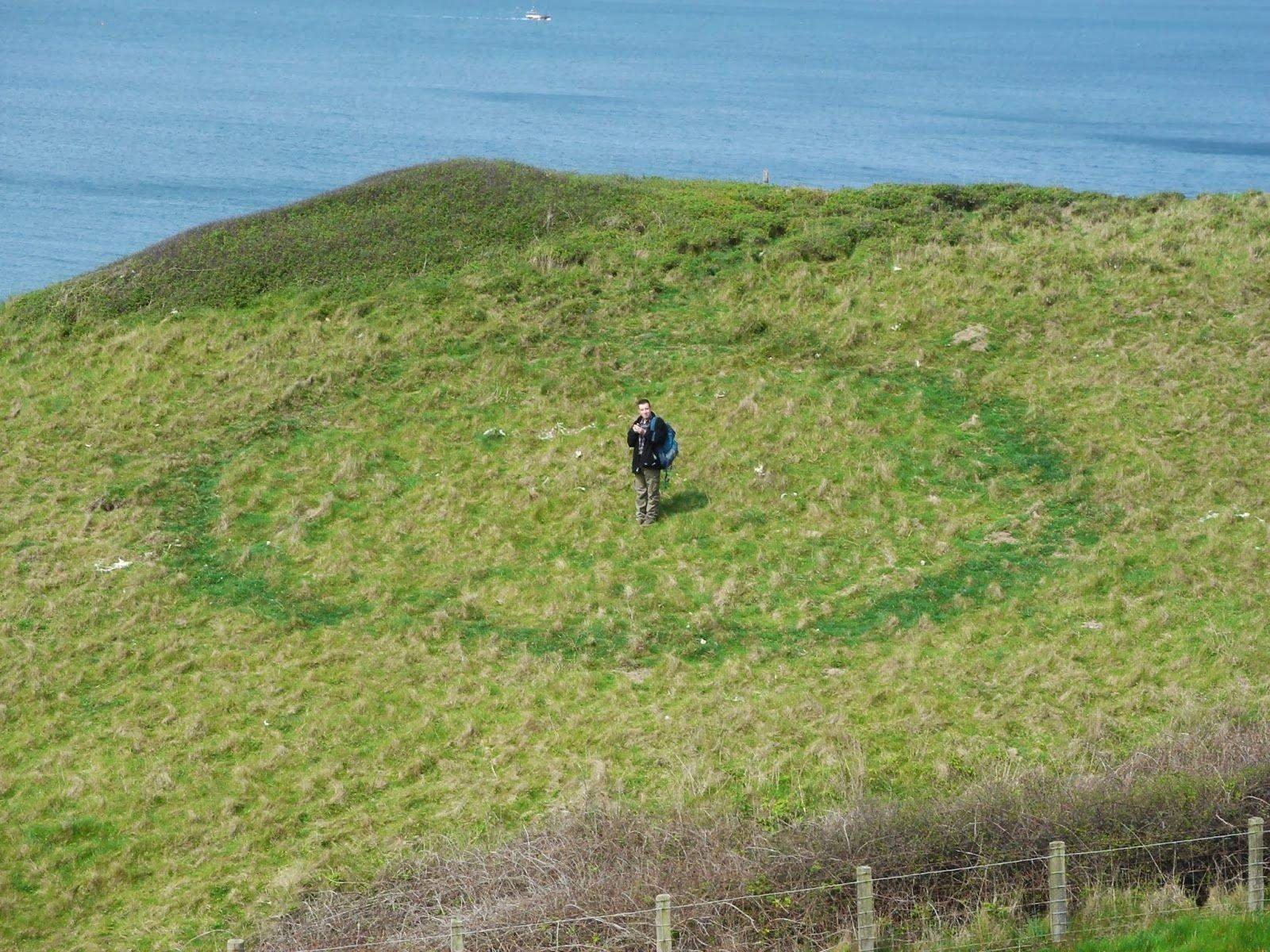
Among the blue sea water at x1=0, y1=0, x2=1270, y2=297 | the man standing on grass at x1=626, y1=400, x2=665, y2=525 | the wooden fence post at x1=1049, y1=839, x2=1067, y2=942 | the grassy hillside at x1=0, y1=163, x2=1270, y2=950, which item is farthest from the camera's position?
the blue sea water at x1=0, y1=0, x2=1270, y2=297

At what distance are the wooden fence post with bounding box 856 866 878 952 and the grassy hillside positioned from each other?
9.79 feet

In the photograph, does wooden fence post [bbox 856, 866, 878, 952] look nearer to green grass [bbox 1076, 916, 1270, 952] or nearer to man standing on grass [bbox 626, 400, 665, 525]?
green grass [bbox 1076, 916, 1270, 952]

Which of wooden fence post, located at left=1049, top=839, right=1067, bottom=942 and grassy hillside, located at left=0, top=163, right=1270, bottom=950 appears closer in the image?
wooden fence post, located at left=1049, top=839, right=1067, bottom=942

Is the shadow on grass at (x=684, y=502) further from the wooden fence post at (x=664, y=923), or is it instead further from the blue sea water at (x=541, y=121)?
the blue sea water at (x=541, y=121)

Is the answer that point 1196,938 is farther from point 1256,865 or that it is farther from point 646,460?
point 646,460

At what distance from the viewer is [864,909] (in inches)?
476

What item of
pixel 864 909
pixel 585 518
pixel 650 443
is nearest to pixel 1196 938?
pixel 864 909

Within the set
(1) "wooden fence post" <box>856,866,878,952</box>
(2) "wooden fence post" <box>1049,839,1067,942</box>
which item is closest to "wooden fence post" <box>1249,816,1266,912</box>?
(2) "wooden fence post" <box>1049,839,1067,942</box>

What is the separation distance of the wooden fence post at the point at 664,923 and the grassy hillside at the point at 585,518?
12.3 feet

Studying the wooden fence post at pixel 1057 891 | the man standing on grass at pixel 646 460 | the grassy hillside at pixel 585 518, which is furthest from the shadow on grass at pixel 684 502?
the wooden fence post at pixel 1057 891

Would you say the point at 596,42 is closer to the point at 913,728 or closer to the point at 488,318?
the point at 488,318

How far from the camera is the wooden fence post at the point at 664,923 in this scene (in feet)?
38.5

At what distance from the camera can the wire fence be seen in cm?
1236

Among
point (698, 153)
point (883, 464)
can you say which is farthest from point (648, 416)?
point (698, 153)
